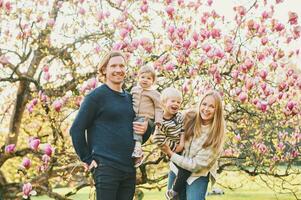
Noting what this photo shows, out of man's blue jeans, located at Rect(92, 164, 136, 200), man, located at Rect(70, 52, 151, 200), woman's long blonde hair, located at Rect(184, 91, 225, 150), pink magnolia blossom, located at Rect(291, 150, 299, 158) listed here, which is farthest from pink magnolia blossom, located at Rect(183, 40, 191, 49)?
man's blue jeans, located at Rect(92, 164, 136, 200)

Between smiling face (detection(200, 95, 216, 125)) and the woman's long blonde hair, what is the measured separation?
0.02 m

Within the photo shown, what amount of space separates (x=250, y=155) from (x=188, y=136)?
265 centimetres

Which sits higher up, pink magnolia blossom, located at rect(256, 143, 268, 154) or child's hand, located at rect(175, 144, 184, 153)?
child's hand, located at rect(175, 144, 184, 153)

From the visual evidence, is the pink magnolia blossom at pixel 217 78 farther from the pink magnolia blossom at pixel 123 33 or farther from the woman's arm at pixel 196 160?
the woman's arm at pixel 196 160

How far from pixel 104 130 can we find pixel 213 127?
2.98 feet

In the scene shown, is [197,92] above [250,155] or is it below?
above

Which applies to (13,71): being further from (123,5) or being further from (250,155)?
(250,155)

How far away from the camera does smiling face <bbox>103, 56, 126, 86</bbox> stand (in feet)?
12.0

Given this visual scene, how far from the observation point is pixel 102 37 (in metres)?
7.46

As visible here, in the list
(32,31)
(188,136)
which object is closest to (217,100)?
(188,136)

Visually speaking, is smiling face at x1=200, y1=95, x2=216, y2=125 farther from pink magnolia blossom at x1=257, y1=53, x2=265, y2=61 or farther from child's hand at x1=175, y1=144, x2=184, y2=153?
pink magnolia blossom at x1=257, y1=53, x2=265, y2=61

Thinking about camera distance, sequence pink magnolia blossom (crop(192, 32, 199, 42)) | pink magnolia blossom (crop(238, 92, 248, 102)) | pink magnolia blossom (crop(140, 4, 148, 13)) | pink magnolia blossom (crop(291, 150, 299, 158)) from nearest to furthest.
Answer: pink magnolia blossom (crop(238, 92, 248, 102)), pink magnolia blossom (crop(192, 32, 199, 42)), pink magnolia blossom (crop(291, 150, 299, 158)), pink magnolia blossom (crop(140, 4, 148, 13))

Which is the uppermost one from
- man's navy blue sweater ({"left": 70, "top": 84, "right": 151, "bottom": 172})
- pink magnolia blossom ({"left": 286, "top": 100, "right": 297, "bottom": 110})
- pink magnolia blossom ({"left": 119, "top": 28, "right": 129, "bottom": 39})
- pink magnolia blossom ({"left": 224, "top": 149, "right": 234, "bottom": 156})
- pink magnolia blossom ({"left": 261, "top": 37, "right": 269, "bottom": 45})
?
pink magnolia blossom ({"left": 261, "top": 37, "right": 269, "bottom": 45})

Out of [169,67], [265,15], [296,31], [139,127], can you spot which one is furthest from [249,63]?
[139,127]
